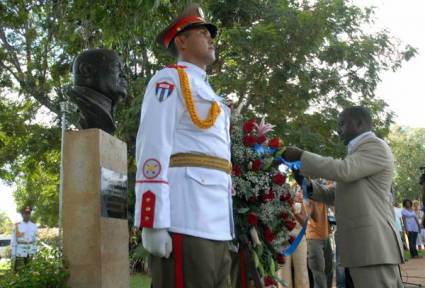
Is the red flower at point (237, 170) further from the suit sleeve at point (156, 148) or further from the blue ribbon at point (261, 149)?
the suit sleeve at point (156, 148)

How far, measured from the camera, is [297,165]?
4.21m

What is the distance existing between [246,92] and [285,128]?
134 centimetres

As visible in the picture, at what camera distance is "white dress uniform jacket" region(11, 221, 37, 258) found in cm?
1180

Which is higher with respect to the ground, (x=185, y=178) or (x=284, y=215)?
(x=185, y=178)

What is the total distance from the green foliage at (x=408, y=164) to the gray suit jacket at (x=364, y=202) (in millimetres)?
40388

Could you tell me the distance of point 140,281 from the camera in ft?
38.0

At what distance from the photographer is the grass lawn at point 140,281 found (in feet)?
34.3

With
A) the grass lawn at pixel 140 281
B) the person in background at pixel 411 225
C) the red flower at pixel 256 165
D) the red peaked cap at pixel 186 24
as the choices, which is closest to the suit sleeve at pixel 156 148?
the red peaked cap at pixel 186 24

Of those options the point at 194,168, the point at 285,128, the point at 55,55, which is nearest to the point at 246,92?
the point at 285,128

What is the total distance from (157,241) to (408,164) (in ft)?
159

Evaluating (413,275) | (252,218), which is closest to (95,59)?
(252,218)

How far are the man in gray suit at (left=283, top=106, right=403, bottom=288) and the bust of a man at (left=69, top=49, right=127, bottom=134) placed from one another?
1.85 meters

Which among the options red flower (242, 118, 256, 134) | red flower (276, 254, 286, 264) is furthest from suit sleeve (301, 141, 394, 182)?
red flower (276, 254, 286, 264)

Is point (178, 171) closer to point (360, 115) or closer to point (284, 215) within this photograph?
point (284, 215)
